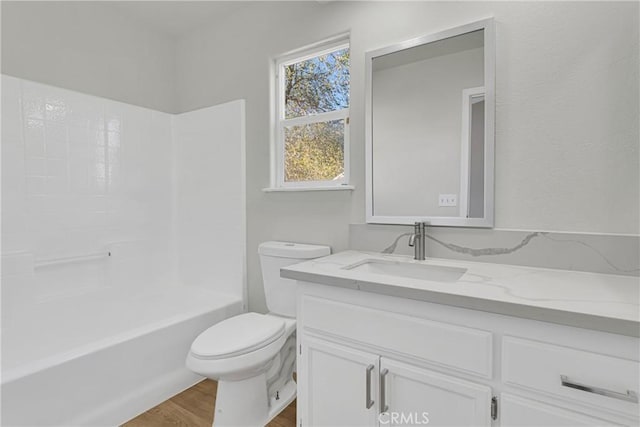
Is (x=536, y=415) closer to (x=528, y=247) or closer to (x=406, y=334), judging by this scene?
(x=406, y=334)

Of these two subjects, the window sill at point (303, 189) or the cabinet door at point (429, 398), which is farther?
the window sill at point (303, 189)

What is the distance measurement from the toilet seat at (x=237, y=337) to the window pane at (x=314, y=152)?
34.1 inches

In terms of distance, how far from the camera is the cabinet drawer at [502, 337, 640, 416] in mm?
822

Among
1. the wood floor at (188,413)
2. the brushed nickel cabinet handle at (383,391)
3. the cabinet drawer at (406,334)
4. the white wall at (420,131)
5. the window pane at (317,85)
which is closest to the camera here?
the cabinet drawer at (406,334)

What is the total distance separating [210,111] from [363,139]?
1.27 metres

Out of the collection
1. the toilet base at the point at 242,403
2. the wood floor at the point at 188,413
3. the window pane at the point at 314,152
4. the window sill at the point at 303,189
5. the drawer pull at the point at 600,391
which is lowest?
the wood floor at the point at 188,413

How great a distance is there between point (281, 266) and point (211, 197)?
A: 906 millimetres

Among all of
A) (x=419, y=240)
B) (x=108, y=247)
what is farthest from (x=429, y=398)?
(x=108, y=247)

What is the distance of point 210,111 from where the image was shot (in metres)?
2.48

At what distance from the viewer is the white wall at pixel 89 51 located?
193 cm

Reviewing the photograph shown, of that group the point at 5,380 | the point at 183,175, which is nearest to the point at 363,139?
the point at 183,175

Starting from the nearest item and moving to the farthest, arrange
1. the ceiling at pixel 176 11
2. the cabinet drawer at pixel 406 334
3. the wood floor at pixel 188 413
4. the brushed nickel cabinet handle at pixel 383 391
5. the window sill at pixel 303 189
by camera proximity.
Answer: the cabinet drawer at pixel 406 334, the brushed nickel cabinet handle at pixel 383 391, the wood floor at pixel 188 413, the window sill at pixel 303 189, the ceiling at pixel 176 11

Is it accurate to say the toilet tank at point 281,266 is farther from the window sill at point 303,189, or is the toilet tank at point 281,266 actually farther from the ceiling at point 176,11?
the ceiling at point 176,11

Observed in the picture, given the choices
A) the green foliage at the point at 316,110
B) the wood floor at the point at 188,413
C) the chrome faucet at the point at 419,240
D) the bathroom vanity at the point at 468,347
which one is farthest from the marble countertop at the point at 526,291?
the wood floor at the point at 188,413
